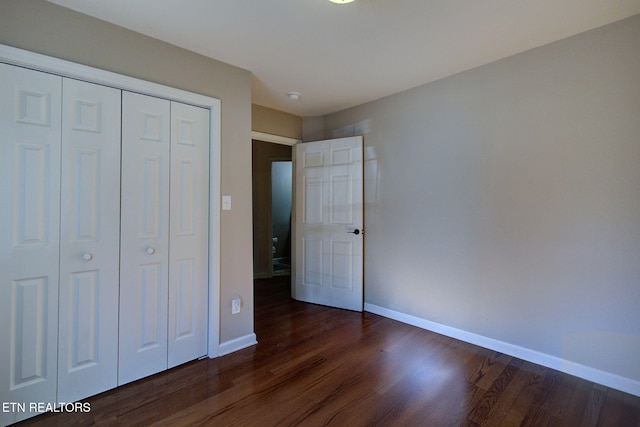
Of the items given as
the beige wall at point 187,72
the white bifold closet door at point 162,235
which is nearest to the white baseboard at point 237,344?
the beige wall at point 187,72

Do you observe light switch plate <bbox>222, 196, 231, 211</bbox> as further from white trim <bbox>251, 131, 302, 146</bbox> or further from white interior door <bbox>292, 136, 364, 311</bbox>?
white interior door <bbox>292, 136, 364, 311</bbox>

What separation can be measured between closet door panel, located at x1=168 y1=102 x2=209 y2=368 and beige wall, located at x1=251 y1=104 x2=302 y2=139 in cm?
111

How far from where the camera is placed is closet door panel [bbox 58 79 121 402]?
171cm

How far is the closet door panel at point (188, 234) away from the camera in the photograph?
2117mm

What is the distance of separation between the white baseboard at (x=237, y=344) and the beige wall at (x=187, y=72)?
0.14 feet

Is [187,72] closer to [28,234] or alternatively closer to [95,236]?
[95,236]

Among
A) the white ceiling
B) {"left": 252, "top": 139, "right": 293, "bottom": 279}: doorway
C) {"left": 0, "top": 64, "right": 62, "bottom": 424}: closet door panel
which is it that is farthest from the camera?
{"left": 252, "top": 139, "right": 293, "bottom": 279}: doorway

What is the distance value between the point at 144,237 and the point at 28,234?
1.87 feet

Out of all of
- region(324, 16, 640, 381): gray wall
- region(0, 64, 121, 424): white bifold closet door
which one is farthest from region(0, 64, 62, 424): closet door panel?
region(324, 16, 640, 381): gray wall

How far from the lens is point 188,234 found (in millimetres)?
2184

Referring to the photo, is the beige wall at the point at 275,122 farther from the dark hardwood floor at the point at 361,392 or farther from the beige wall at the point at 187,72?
the dark hardwood floor at the point at 361,392

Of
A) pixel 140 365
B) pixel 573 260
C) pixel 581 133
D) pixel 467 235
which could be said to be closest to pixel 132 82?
pixel 140 365

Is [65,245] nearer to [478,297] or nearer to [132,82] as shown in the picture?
[132,82]

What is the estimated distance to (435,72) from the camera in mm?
2543
